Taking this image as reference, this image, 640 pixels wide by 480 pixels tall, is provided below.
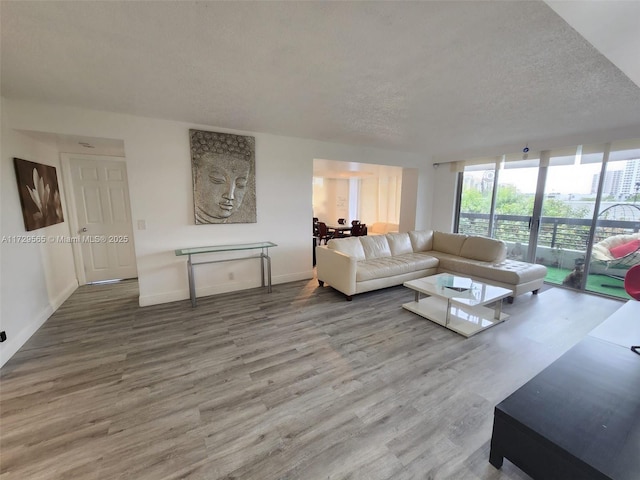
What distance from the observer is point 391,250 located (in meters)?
4.69

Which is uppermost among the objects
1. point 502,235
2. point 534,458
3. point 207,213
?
point 207,213

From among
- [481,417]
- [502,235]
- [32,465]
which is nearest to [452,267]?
[502,235]

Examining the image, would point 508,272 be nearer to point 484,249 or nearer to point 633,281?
point 484,249

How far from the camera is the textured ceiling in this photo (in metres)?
1.45

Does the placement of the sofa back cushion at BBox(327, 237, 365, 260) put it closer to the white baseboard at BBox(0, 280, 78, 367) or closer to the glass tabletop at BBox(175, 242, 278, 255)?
the glass tabletop at BBox(175, 242, 278, 255)

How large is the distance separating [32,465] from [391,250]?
14.7ft

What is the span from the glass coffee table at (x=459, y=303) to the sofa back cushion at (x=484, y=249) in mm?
1158

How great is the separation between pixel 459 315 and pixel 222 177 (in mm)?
3664

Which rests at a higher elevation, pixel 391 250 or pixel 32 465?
pixel 391 250

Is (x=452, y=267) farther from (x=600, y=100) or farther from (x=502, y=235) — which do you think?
(x=600, y=100)

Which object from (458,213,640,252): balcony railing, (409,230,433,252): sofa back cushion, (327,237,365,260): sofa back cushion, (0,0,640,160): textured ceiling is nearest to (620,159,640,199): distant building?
(458,213,640,252): balcony railing

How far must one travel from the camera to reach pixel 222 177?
12.2 ft

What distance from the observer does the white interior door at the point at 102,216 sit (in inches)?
160

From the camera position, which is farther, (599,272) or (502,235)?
(502,235)
